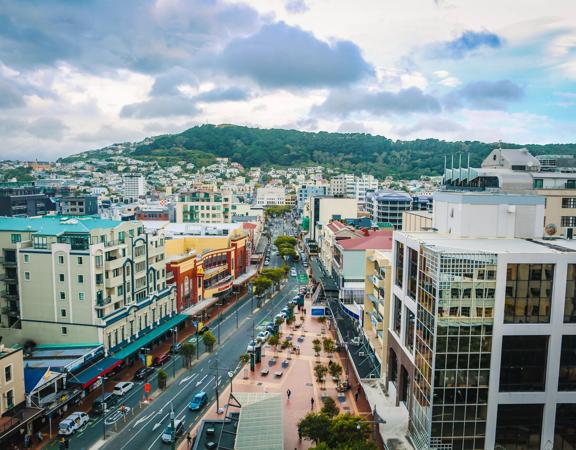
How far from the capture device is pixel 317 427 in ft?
111

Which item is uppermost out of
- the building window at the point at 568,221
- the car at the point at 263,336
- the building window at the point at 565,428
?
the building window at the point at 568,221

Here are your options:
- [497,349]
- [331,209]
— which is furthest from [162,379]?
[331,209]

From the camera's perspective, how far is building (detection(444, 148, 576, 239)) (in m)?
40.3

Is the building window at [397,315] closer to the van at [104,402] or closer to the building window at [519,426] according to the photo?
the building window at [519,426]

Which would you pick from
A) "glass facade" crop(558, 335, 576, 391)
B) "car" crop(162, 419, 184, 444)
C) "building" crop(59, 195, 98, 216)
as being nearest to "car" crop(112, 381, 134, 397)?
"car" crop(162, 419, 184, 444)

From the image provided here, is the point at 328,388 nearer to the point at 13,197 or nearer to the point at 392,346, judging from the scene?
the point at 392,346

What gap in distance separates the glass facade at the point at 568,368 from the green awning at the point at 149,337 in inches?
→ 1579

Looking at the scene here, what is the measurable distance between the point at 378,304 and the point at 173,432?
2336 cm

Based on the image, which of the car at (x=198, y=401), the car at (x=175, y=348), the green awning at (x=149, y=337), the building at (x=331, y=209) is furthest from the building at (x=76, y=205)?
the car at (x=198, y=401)

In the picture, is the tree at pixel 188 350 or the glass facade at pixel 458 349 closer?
the glass facade at pixel 458 349

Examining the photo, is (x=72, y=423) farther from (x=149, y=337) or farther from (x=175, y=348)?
(x=175, y=348)

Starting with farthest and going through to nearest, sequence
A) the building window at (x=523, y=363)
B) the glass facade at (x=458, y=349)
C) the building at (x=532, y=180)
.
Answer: the building at (x=532, y=180)
the building window at (x=523, y=363)
the glass facade at (x=458, y=349)

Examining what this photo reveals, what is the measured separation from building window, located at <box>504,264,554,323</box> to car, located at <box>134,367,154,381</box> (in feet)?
121

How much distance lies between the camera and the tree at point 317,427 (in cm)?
3362
